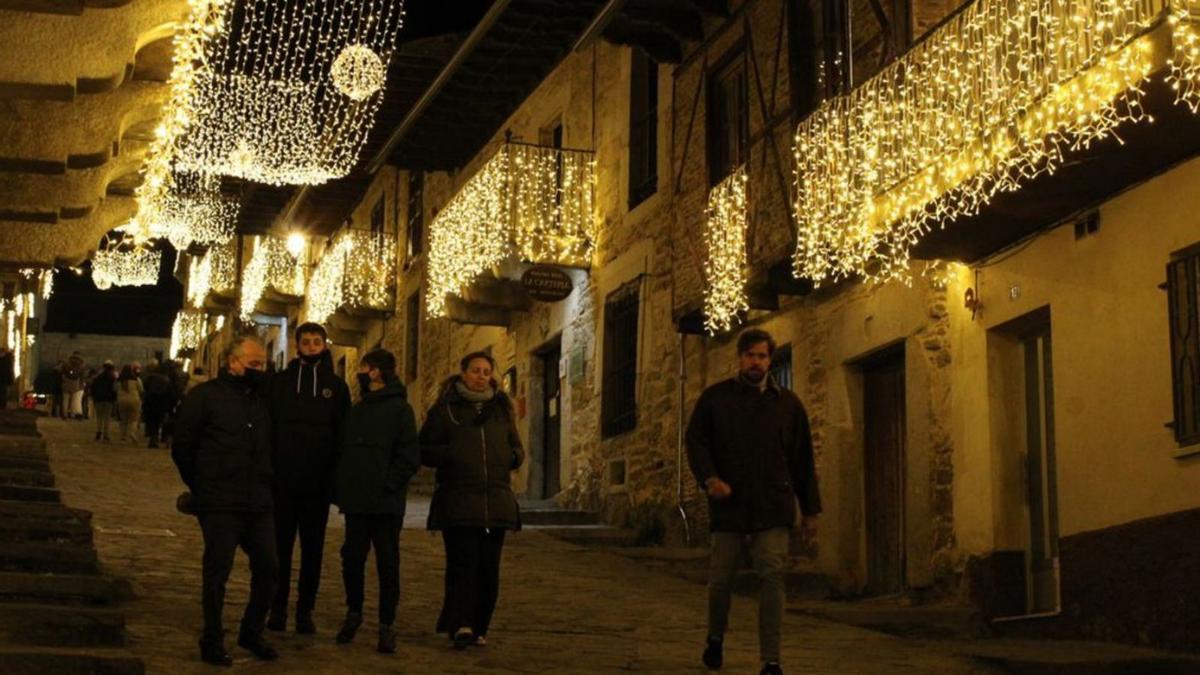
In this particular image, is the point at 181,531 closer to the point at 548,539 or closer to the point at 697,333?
the point at 548,539

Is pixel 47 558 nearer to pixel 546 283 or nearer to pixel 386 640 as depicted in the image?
pixel 386 640

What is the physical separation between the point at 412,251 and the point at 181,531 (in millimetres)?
14089

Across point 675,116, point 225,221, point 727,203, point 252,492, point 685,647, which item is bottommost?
point 685,647

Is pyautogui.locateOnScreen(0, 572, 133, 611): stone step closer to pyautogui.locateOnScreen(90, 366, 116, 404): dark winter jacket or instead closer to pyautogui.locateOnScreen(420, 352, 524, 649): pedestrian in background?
pyautogui.locateOnScreen(420, 352, 524, 649): pedestrian in background

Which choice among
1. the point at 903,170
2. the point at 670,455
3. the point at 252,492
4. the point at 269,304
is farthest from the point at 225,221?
the point at 252,492

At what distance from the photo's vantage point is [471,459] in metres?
10.2

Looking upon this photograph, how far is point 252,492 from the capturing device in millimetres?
8992

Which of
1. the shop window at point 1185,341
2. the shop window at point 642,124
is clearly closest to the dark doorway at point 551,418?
the shop window at point 642,124

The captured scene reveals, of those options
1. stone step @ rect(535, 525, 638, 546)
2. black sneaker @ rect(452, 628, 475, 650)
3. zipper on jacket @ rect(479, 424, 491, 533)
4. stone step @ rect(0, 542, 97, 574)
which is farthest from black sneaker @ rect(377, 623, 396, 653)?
stone step @ rect(535, 525, 638, 546)

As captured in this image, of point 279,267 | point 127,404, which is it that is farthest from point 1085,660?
point 279,267

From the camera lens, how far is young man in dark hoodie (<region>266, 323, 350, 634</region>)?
32.7ft

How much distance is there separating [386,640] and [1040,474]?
5418 millimetres

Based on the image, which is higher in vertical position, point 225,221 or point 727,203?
point 225,221

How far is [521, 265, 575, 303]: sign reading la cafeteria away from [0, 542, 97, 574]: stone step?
34.8 ft
